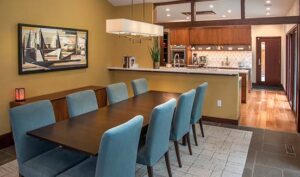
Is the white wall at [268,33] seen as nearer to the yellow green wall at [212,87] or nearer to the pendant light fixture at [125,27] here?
the yellow green wall at [212,87]

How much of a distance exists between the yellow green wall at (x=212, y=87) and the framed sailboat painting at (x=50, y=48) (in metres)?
1.63

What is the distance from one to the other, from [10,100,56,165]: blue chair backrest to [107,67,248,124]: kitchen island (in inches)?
132

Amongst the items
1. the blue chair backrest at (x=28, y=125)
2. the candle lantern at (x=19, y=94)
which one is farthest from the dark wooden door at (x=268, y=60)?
the blue chair backrest at (x=28, y=125)

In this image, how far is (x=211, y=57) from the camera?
33.2ft

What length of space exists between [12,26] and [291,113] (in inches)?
237

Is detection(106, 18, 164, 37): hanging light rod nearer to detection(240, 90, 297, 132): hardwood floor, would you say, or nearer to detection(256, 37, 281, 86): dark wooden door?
detection(240, 90, 297, 132): hardwood floor


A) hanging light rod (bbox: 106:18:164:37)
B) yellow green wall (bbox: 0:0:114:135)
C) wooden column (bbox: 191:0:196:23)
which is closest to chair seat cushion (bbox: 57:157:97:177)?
hanging light rod (bbox: 106:18:164:37)

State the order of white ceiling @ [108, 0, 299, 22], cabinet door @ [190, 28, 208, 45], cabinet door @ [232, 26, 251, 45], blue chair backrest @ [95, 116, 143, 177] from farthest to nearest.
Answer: cabinet door @ [190, 28, 208, 45] → cabinet door @ [232, 26, 251, 45] → white ceiling @ [108, 0, 299, 22] → blue chair backrest @ [95, 116, 143, 177]

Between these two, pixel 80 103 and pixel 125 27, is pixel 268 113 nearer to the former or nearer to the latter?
pixel 125 27

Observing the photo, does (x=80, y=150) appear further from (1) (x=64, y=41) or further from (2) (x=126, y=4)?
(2) (x=126, y=4)

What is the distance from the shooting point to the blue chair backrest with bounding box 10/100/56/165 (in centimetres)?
241

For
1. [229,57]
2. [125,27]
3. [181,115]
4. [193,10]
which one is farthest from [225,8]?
[229,57]

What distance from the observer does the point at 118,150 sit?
191cm

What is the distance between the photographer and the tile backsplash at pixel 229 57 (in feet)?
31.7
